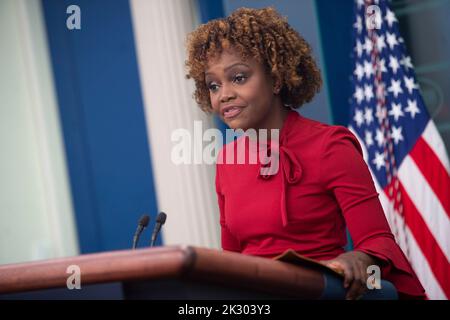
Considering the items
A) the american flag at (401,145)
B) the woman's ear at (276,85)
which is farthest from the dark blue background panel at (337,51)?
the woman's ear at (276,85)

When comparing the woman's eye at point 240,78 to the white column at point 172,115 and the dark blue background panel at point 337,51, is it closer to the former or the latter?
the dark blue background panel at point 337,51

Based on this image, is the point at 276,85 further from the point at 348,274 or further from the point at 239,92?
the point at 348,274

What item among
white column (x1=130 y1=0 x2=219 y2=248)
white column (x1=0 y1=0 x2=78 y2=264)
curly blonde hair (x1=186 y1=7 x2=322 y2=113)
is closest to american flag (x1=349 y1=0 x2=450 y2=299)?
white column (x1=130 y1=0 x2=219 y2=248)

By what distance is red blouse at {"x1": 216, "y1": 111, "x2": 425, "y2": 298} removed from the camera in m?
2.20

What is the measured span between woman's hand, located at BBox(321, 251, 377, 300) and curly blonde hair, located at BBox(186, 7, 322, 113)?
70 centimetres

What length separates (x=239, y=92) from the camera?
246 cm

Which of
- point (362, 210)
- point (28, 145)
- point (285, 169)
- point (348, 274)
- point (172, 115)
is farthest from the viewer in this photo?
point (28, 145)

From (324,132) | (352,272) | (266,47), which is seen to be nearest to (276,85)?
(266,47)

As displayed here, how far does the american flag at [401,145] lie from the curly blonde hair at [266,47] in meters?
1.40

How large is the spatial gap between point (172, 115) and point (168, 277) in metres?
3.14

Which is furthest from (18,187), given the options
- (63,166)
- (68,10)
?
(68,10)

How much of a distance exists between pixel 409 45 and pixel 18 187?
8.70ft

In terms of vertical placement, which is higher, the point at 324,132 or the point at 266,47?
the point at 266,47

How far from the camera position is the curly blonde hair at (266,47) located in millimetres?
2492
